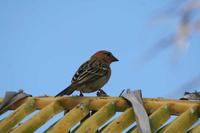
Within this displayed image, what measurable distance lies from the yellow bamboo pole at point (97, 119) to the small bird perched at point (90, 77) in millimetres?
1901

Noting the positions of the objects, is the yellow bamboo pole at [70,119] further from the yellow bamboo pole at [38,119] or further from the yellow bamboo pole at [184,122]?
the yellow bamboo pole at [184,122]

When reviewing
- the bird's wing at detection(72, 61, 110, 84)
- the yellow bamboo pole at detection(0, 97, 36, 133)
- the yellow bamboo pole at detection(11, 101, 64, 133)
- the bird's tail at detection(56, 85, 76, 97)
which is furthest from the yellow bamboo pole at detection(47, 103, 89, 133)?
the bird's wing at detection(72, 61, 110, 84)

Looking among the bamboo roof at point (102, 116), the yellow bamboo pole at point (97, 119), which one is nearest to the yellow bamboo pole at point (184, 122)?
the bamboo roof at point (102, 116)

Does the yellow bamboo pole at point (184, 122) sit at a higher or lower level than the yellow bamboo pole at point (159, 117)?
lower

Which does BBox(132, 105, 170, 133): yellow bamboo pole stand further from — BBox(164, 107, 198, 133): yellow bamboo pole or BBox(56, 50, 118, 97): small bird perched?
BBox(56, 50, 118, 97): small bird perched

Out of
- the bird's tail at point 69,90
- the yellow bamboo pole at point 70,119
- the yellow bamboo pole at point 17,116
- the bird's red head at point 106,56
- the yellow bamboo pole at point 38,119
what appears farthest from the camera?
the bird's red head at point 106,56

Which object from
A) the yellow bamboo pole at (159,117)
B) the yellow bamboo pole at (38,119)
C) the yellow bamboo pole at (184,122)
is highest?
the yellow bamboo pole at (38,119)

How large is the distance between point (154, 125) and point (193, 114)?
0.26 m

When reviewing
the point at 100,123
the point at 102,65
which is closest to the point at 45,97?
the point at 100,123

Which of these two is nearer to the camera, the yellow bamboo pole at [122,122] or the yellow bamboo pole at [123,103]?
the yellow bamboo pole at [122,122]

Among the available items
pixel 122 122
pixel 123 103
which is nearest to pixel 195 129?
pixel 122 122

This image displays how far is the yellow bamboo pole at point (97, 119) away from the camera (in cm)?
250

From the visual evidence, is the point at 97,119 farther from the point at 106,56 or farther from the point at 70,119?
the point at 106,56

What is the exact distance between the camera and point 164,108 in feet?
8.75
